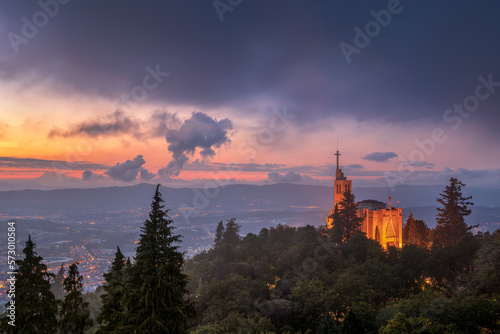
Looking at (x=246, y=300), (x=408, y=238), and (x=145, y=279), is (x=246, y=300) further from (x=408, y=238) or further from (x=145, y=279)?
(x=408, y=238)

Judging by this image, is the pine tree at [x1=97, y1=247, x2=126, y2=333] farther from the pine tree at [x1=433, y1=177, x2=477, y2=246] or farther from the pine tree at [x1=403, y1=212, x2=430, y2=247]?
the pine tree at [x1=403, y1=212, x2=430, y2=247]

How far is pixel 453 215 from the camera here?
179ft

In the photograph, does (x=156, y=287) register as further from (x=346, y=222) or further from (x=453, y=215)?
(x=453, y=215)

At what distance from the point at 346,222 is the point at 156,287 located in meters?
42.6

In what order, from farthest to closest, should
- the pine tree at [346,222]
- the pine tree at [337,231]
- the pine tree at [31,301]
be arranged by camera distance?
the pine tree at [346,222] → the pine tree at [337,231] → the pine tree at [31,301]

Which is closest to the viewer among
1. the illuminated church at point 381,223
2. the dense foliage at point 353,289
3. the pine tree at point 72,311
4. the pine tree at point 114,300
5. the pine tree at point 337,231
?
the pine tree at point 114,300

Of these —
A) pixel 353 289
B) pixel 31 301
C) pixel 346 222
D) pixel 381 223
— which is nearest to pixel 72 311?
pixel 31 301

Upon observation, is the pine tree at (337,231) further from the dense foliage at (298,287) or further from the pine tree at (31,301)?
the pine tree at (31,301)

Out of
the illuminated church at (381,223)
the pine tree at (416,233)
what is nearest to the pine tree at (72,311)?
the illuminated church at (381,223)

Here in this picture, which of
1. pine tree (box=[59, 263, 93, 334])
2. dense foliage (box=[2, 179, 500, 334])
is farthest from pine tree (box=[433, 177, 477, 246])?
pine tree (box=[59, 263, 93, 334])

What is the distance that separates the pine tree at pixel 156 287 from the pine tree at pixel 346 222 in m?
38.8

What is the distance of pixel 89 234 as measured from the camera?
468 ft

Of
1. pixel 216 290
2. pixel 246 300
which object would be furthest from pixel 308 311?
pixel 216 290

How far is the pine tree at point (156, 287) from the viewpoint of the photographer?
17.4m
